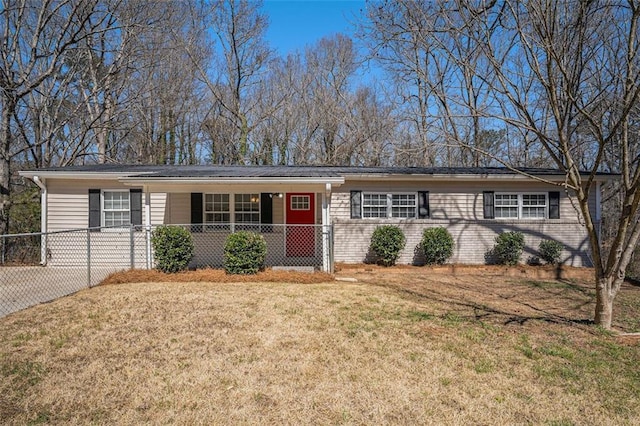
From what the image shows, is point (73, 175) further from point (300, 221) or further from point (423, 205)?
point (423, 205)

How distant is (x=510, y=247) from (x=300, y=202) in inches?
239

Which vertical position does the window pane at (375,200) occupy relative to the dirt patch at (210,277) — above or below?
above

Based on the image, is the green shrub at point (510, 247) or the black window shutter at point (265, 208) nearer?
the green shrub at point (510, 247)

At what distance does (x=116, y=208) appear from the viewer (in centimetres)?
1084

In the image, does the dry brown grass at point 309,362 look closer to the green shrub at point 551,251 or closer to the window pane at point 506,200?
the green shrub at point 551,251

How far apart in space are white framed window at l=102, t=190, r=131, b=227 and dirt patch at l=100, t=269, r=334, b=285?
222 cm

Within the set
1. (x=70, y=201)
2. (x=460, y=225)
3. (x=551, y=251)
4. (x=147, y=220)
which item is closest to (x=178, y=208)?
(x=147, y=220)

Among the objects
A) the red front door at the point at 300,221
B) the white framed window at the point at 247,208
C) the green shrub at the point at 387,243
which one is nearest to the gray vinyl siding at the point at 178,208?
the white framed window at the point at 247,208

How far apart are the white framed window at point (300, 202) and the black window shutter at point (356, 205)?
4.37ft

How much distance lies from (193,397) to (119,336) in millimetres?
2062

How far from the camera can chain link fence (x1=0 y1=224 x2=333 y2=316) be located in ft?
32.3

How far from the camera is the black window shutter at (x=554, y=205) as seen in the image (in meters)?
11.6

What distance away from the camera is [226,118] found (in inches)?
888

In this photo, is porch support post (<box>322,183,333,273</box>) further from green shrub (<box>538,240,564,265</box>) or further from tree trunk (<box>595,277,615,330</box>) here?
green shrub (<box>538,240,564,265</box>)
